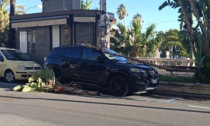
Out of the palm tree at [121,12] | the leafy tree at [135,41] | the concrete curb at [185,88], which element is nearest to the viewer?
the concrete curb at [185,88]

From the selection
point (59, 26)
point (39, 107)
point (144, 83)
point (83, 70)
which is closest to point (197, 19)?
point (144, 83)

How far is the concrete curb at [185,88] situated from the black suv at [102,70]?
42.9 inches

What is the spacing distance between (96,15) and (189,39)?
262 inches

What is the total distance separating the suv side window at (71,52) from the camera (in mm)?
14117

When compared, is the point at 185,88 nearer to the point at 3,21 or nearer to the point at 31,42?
the point at 31,42

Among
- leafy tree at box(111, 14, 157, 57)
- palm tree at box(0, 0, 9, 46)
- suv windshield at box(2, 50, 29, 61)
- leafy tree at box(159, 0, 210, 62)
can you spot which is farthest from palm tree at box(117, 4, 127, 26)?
leafy tree at box(159, 0, 210, 62)

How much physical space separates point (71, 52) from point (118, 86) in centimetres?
268

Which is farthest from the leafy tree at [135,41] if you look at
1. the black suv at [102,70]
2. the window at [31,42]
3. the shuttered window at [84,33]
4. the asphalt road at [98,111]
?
the asphalt road at [98,111]

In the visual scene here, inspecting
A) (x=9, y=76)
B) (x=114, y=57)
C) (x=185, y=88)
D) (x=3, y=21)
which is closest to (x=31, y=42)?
(x=9, y=76)

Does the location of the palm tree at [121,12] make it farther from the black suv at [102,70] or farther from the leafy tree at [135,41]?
the black suv at [102,70]

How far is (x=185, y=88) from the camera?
13602 mm

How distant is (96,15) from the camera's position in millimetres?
20328

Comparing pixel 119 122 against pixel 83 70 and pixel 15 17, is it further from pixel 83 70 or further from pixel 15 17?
pixel 15 17

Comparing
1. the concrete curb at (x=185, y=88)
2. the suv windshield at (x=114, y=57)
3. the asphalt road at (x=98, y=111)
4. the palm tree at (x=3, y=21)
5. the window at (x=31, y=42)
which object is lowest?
the asphalt road at (x=98, y=111)
